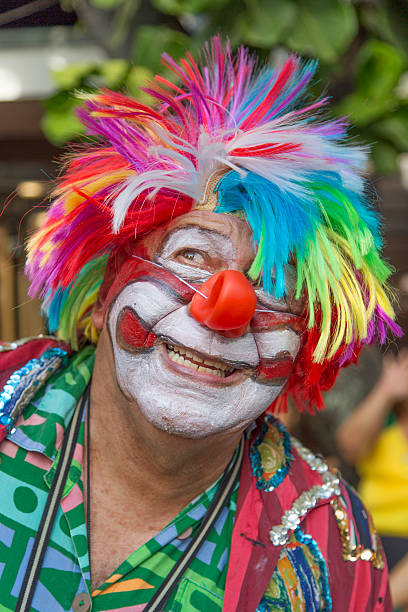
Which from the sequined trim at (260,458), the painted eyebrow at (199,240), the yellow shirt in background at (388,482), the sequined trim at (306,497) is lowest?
the yellow shirt in background at (388,482)

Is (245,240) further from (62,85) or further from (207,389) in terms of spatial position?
(62,85)

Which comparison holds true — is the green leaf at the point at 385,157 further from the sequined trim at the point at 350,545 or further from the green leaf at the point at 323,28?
the sequined trim at the point at 350,545

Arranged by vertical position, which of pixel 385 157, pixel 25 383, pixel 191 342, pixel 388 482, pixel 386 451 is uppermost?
pixel 385 157

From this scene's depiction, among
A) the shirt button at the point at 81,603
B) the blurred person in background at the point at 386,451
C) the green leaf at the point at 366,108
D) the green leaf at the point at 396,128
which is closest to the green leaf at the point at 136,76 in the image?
the green leaf at the point at 366,108

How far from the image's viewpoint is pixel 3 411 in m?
1.51

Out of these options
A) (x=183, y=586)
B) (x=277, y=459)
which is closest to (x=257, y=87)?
(x=277, y=459)

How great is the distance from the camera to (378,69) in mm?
3135

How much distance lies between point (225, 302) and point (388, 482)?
5.00 ft

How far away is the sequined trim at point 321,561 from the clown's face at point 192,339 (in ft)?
1.20

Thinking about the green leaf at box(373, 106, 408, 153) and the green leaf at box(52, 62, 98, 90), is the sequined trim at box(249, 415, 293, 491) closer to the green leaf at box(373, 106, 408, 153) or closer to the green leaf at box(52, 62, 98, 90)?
the green leaf at box(373, 106, 408, 153)

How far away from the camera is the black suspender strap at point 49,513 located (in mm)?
1358

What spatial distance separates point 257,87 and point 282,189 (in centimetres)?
29

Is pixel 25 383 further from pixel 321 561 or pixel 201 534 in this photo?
pixel 321 561

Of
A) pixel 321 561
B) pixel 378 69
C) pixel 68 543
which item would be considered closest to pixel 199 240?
pixel 68 543
